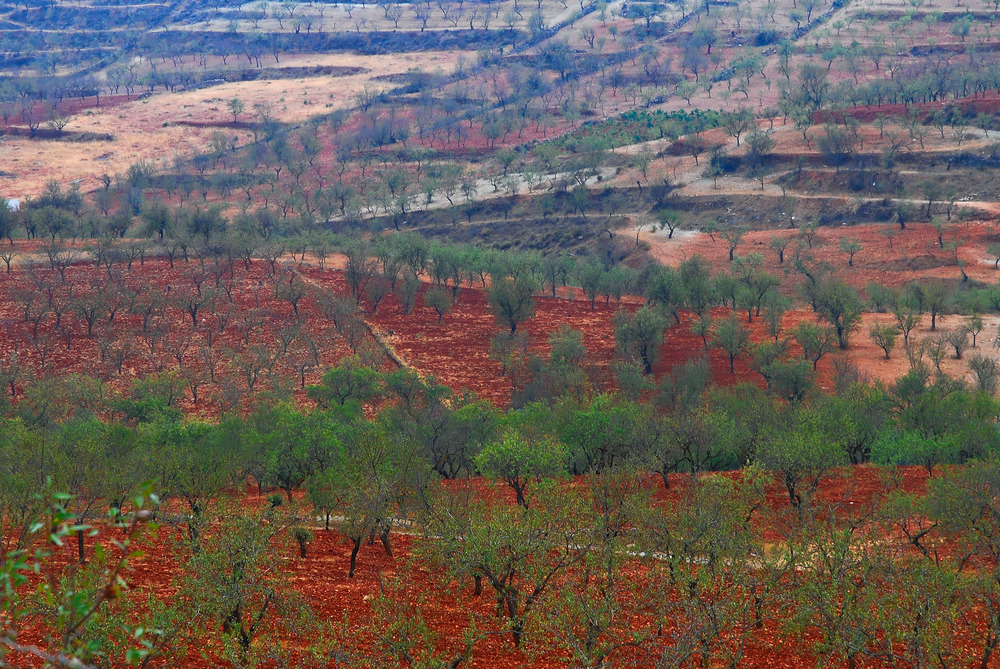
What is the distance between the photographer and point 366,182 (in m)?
103

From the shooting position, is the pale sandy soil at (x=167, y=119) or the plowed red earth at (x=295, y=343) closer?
the plowed red earth at (x=295, y=343)

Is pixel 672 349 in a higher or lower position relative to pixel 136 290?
lower

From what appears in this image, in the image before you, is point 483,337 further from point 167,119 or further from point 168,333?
point 167,119

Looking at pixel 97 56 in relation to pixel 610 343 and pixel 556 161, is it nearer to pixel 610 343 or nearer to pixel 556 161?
pixel 556 161

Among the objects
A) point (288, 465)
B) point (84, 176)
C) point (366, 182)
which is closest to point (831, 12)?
point (366, 182)

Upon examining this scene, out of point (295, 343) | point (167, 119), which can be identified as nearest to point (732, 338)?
point (295, 343)

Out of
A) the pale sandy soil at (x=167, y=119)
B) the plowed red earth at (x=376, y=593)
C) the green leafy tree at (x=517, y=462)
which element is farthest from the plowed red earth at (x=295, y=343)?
the pale sandy soil at (x=167, y=119)

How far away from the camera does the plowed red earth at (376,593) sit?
55.5 feet

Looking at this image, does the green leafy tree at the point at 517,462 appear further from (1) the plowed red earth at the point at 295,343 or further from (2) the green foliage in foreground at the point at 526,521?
(1) the plowed red earth at the point at 295,343

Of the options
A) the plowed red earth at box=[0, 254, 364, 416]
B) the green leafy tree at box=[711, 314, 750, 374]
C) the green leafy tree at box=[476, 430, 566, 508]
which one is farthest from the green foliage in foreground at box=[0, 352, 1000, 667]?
the plowed red earth at box=[0, 254, 364, 416]

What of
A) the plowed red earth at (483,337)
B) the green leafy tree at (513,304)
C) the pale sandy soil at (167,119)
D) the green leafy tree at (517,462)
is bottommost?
the plowed red earth at (483,337)

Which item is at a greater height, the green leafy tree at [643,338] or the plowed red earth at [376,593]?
the plowed red earth at [376,593]

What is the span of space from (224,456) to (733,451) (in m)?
18.2

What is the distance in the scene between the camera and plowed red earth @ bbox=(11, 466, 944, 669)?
16922 millimetres
